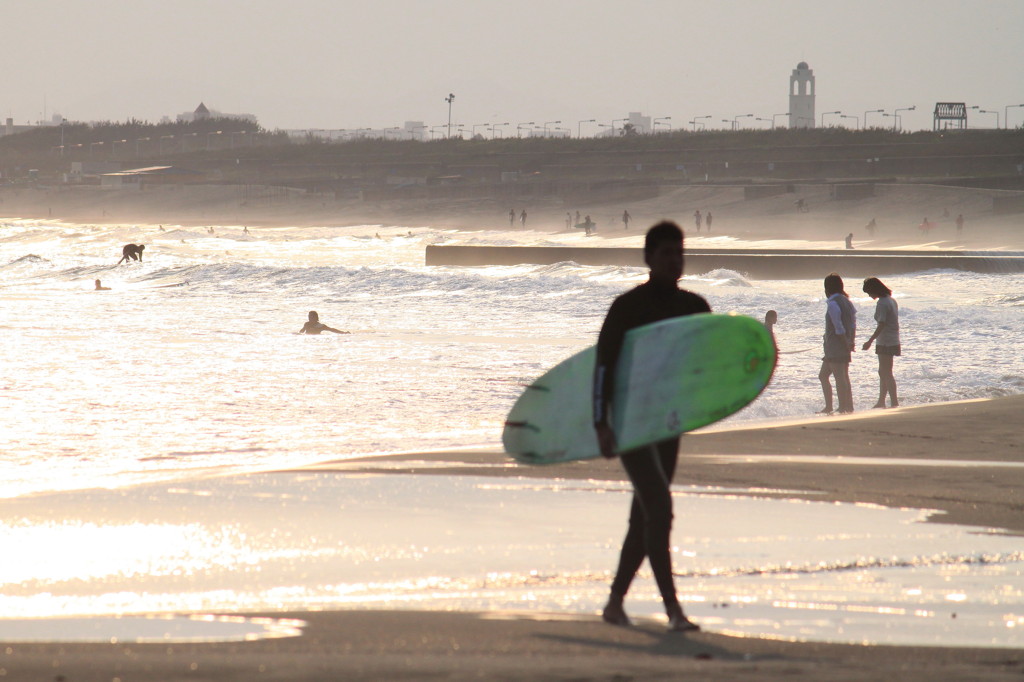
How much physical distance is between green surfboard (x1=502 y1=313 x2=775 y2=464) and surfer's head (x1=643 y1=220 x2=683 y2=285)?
0.54 feet

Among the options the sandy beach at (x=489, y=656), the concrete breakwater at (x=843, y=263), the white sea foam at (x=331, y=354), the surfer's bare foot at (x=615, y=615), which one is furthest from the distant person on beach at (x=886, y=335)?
the concrete breakwater at (x=843, y=263)

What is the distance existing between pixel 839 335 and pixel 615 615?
7.75 metres

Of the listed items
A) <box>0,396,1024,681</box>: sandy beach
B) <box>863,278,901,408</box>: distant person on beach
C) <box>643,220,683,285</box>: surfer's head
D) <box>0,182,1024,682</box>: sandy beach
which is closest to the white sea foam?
<box>863,278,901,408</box>: distant person on beach

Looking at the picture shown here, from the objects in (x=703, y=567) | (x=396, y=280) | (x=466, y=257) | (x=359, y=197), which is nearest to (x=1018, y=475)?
(x=703, y=567)

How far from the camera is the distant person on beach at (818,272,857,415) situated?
11.3 meters

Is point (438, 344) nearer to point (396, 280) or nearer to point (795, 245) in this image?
point (396, 280)

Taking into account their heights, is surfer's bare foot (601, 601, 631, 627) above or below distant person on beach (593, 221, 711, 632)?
below

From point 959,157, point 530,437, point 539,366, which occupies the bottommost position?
point 539,366

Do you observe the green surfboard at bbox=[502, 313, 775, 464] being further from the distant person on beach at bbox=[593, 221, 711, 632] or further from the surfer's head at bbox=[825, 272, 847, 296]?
the surfer's head at bbox=[825, 272, 847, 296]

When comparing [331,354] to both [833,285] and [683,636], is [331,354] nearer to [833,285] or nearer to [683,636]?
[833,285]

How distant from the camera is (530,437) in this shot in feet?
15.1

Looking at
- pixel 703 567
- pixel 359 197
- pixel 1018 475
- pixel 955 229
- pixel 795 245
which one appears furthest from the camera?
pixel 359 197

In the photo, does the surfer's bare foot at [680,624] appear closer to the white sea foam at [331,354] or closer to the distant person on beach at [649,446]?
the distant person on beach at [649,446]

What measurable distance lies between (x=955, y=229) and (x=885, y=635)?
65487 millimetres
